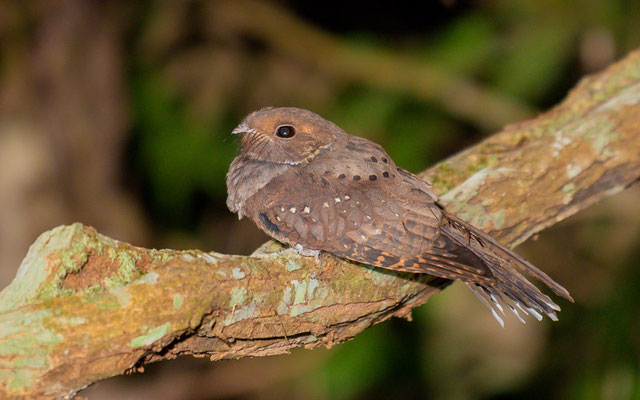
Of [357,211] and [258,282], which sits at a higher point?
[357,211]

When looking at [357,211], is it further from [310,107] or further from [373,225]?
[310,107]

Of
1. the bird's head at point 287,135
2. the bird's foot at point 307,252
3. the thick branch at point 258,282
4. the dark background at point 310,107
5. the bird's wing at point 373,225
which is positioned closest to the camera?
the thick branch at point 258,282

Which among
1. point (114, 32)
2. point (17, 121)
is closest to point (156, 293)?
point (17, 121)

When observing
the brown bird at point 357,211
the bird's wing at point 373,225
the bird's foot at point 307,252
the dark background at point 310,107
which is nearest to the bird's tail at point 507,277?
the brown bird at point 357,211

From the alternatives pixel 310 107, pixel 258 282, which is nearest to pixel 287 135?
pixel 258 282

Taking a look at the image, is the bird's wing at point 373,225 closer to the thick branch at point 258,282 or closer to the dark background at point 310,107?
the thick branch at point 258,282

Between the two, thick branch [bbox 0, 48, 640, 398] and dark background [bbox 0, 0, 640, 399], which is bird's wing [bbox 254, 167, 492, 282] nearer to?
thick branch [bbox 0, 48, 640, 398]

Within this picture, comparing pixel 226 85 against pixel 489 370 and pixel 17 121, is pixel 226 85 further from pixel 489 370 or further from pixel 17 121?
pixel 489 370

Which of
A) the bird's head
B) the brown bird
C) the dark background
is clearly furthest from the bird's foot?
the dark background
